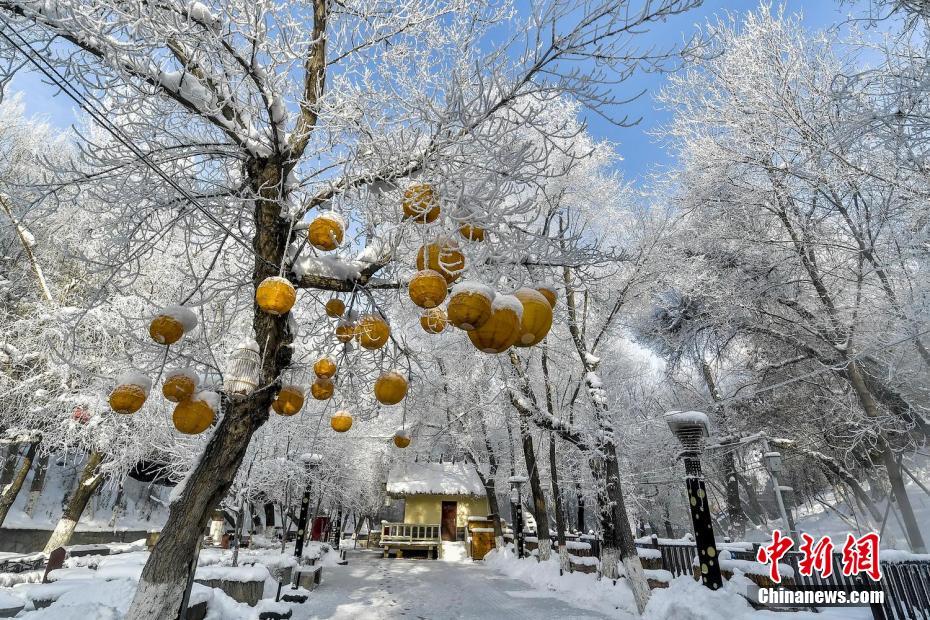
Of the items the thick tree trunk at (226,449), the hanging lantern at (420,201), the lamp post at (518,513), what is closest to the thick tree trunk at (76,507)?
the thick tree trunk at (226,449)

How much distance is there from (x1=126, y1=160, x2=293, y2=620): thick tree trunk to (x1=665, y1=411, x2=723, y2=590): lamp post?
632 centimetres

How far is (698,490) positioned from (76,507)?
50.7ft

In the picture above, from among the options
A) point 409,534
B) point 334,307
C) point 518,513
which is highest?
point 334,307

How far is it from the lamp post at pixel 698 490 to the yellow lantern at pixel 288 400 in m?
6.06

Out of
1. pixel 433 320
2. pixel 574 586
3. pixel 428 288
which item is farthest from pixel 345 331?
pixel 574 586

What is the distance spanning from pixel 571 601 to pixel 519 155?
1294 centimetres

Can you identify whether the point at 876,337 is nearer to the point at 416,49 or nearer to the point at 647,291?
the point at 647,291

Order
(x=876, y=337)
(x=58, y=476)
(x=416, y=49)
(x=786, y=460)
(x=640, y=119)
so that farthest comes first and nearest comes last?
(x=58, y=476) → (x=786, y=460) → (x=876, y=337) → (x=416, y=49) → (x=640, y=119)

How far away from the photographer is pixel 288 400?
3801 mm

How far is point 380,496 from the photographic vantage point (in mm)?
39969

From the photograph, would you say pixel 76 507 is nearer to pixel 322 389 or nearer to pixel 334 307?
pixel 322 389

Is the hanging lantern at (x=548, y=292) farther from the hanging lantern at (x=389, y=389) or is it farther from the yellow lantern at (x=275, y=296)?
the yellow lantern at (x=275, y=296)

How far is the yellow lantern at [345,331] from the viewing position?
380 centimetres

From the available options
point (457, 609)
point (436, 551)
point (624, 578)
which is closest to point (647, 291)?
point (624, 578)
